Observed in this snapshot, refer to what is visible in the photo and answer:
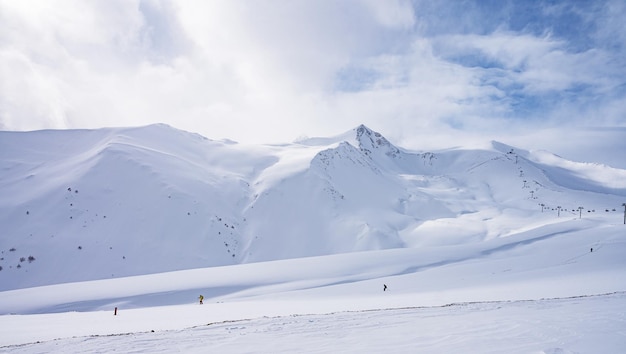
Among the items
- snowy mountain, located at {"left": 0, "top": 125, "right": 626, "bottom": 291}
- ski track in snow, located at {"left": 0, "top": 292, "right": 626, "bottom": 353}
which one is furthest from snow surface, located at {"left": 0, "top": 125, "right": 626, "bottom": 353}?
snowy mountain, located at {"left": 0, "top": 125, "right": 626, "bottom": 291}

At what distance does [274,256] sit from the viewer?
271ft

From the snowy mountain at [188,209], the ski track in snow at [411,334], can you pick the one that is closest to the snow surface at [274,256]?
the ski track in snow at [411,334]

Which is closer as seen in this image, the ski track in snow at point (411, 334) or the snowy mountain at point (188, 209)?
the ski track in snow at point (411, 334)

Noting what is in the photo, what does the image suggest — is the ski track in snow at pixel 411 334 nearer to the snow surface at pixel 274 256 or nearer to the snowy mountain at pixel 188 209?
the snow surface at pixel 274 256

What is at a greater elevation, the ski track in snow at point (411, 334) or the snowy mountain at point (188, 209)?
the snowy mountain at point (188, 209)

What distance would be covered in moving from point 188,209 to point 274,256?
23.6 m

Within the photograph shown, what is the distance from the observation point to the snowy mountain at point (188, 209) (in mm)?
69875

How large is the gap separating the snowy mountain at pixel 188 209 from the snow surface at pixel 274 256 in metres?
0.44

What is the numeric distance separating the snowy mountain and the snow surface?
44cm

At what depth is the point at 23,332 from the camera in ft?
60.6

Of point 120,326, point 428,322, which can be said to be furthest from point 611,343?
point 120,326

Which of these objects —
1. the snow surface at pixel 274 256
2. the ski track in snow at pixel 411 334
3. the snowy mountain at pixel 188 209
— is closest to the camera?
the ski track in snow at pixel 411 334

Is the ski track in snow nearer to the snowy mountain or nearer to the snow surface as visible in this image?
the snow surface

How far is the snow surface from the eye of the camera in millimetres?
13609
